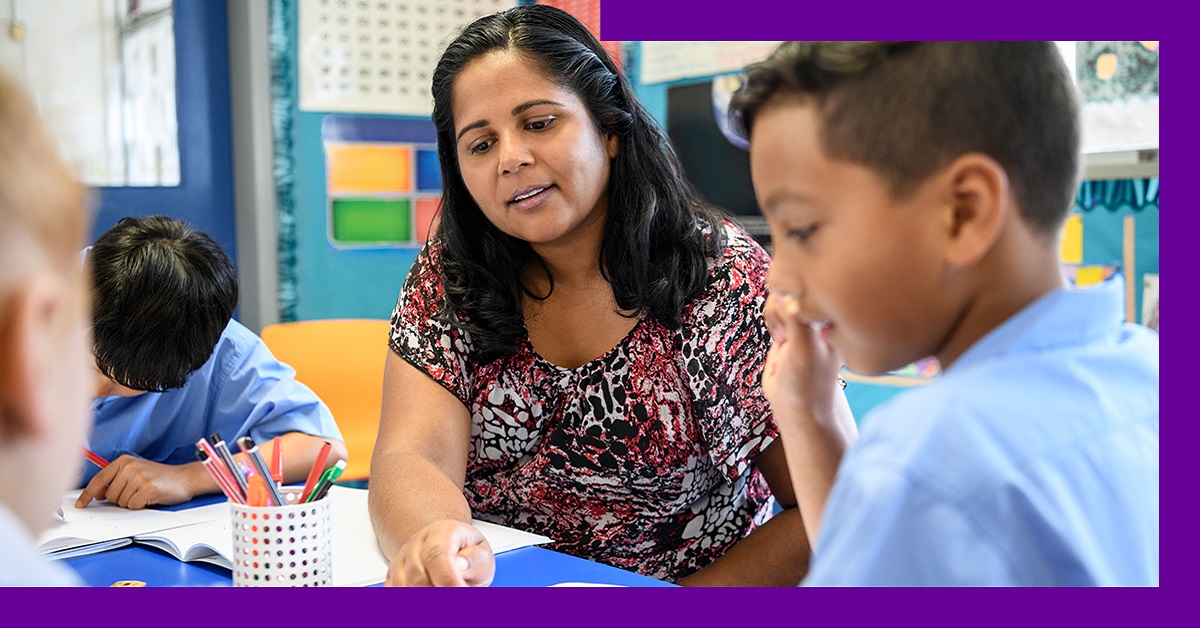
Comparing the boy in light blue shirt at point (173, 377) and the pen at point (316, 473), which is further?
the boy in light blue shirt at point (173, 377)

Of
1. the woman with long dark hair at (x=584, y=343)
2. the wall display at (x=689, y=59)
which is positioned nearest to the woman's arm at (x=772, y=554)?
the woman with long dark hair at (x=584, y=343)

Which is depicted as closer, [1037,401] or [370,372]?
[1037,401]

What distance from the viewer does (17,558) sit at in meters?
0.47

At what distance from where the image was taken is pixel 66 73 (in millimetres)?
2404

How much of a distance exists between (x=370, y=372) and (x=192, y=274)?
1101 mm

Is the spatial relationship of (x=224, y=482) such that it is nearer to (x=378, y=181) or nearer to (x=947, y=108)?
(x=947, y=108)

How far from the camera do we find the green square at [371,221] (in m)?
2.76

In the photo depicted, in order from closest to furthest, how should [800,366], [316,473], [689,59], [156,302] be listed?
[800,366] → [316,473] → [156,302] → [689,59]

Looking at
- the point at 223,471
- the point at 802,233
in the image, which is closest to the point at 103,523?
the point at 223,471

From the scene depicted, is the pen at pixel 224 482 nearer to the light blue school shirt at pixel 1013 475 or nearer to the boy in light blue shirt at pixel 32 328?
the boy in light blue shirt at pixel 32 328

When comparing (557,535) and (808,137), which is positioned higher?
(808,137)

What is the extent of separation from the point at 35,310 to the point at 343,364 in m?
2.04

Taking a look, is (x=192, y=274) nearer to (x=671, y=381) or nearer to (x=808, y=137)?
(x=671, y=381)

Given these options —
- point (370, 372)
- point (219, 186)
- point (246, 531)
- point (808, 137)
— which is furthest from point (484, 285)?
point (219, 186)
